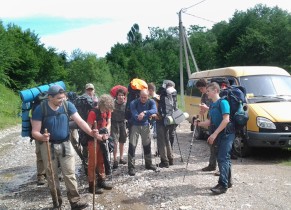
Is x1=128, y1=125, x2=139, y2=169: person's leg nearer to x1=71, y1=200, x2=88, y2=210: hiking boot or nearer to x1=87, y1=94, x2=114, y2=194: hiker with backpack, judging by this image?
x1=87, y1=94, x2=114, y2=194: hiker with backpack

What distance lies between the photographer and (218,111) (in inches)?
232

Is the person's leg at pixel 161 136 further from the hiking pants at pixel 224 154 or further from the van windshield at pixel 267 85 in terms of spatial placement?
the van windshield at pixel 267 85

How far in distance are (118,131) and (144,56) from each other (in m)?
69.9

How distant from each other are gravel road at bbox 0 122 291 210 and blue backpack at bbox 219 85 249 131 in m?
1.20

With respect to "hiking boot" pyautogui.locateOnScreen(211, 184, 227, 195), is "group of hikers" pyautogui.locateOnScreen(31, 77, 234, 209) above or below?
above

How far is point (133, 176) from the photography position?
7.24m

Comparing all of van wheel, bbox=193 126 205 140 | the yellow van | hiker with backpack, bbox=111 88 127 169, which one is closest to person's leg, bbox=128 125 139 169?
hiker with backpack, bbox=111 88 127 169

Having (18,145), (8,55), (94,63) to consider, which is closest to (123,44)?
(94,63)

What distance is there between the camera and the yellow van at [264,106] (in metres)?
8.09

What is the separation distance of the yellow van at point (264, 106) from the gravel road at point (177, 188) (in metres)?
0.51

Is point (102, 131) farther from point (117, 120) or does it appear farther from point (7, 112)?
point (7, 112)

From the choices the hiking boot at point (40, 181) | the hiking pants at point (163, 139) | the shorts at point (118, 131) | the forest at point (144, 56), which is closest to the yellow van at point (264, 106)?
the hiking pants at point (163, 139)

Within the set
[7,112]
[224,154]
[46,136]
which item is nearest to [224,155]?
[224,154]

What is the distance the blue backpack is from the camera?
5.97 metres
